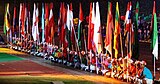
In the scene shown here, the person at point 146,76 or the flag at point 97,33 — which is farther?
the flag at point 97,33

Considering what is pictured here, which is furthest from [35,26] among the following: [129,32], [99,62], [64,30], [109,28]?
[129,32]

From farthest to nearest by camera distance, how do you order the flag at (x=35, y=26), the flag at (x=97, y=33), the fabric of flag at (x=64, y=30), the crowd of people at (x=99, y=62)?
the flag at (x=35, y=26) → the fabric of flag at (x=64, y=30) → the flag at (x=97, y=33) → the crowd of people at (x=99, y=62)


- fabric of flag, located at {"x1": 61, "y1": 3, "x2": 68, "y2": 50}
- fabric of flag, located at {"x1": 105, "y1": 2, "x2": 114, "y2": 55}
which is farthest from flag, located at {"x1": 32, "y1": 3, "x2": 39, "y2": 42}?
fabric of flag, located at {"x1": 105, "y1": 2, "x2": 114, "y2": 55}

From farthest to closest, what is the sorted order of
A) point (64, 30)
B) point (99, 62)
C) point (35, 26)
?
point (35, 26) < point (64, 30) < point (99, 62)

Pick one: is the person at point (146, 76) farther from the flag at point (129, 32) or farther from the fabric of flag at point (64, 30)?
the fabric of flag at point (64, 30)

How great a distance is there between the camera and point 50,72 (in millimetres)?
11367

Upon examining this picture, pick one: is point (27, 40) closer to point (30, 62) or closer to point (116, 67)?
point (30, 62)

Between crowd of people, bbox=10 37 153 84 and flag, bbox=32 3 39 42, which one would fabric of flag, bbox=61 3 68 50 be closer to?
crowd of people, bbox=10 37 153 84

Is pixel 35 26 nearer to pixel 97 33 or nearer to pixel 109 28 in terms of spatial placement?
pixel 97 33

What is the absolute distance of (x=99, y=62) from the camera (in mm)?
10961

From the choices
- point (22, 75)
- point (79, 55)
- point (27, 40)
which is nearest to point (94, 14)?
point (79, 55)

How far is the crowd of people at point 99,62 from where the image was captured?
9.11m

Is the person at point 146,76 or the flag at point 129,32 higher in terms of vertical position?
the flag at point 129,32

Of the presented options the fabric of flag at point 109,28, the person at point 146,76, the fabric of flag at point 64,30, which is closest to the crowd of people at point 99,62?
the person at point 146,76
